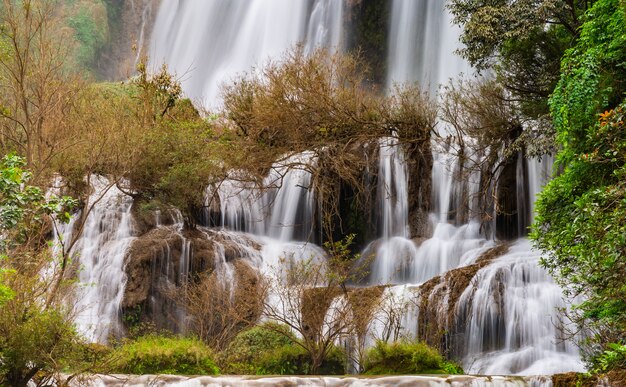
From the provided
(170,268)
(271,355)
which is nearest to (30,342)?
(271,355)

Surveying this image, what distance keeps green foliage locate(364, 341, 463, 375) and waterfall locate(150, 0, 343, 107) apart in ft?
64.6

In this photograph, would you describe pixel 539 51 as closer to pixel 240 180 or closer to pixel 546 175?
pixel 546 175

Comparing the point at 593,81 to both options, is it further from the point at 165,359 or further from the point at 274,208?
the point at 274,208

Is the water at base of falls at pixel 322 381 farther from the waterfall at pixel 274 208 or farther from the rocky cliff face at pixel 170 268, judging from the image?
the waterfall at pixel 274 208

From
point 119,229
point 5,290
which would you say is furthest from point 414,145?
point 5,290

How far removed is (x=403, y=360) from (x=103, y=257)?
10013mm

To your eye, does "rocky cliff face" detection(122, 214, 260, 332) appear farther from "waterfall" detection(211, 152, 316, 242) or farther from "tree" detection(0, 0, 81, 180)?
"tree" detection(0, 0, 81, 180)

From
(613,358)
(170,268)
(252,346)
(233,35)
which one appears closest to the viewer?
(613,358)

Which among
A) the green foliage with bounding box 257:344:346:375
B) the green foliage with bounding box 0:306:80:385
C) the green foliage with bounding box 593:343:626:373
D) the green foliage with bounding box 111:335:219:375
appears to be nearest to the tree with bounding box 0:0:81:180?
the green foliage with bounding box 111:335:219:375

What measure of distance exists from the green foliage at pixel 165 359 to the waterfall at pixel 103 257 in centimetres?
454

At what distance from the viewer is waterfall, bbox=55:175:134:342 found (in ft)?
62.5

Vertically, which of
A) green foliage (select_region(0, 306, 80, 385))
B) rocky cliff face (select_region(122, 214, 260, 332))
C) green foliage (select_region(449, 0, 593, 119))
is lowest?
green foliage (select_region(0, 306, 80, 385))

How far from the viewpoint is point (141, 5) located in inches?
1838

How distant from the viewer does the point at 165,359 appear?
13.5 m
